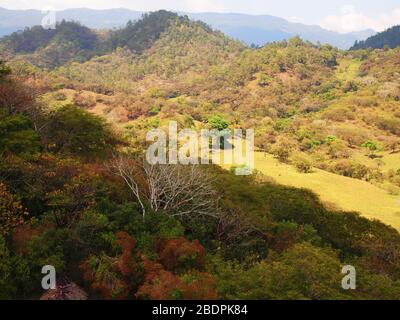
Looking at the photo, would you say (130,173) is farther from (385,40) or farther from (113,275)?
(385,40)

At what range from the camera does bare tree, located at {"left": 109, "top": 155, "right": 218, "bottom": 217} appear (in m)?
18.3

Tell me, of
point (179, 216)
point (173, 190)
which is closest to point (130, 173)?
point (173, 190)

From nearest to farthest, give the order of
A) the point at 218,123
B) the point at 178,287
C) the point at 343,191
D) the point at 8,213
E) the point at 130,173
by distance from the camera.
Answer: the point at 178,287 < the point at 8,213 < the point at 130,173 < the point at 343,191 < the point at 218,123

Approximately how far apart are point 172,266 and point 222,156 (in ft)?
113

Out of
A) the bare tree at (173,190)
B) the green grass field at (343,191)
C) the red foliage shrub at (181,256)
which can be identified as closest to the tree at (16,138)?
the bare tree at (173,190)

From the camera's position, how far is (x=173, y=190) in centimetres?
1831

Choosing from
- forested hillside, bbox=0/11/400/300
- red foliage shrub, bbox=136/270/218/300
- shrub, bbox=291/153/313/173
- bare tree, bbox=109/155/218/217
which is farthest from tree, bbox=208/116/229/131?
red foliage shrub, bbox=136/270/218/300

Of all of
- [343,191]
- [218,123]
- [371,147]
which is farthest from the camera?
[218,123]

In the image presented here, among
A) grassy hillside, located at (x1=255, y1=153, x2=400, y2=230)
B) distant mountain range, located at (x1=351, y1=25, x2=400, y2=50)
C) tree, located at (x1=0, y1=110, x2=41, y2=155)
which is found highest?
distant mountain range, located at (x1=351, y1=25, x2=400, y2=50)

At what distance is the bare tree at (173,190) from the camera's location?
60.2ft

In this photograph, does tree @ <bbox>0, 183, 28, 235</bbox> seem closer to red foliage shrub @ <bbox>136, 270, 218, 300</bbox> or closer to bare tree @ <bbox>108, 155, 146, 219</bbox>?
bare tree @ <bbox>108, 155, 146, 219</bbox>

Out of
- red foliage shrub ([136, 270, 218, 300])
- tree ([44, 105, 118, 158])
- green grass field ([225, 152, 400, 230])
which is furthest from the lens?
green grass field ([225, 152, 400, 230])

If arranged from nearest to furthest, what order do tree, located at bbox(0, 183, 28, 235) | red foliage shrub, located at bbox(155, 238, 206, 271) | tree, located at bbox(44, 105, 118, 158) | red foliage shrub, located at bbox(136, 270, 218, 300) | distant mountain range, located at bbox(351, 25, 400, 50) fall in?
red foliage shrub, located at bbox(136, 270, 218, 300), red foliage shrub, located at bbox(155, 238, 206, 271), tree, located at bbox(0, 183, 28, 235), tree, located at bbox(44, 105, 118, 158), distant mountain range, located at bbox(351, 25, 400, 50)

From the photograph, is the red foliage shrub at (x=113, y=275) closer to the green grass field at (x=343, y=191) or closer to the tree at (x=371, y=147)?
the green grass field at (x=343, y=191)
